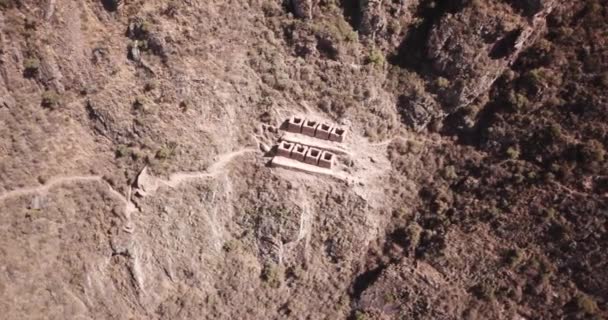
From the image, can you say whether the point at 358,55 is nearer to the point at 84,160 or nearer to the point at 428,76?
the point at 428,76

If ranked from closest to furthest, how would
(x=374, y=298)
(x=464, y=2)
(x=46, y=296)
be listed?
1. (x=46, y=296)
2. (x=374, y=298)
3. (x=464, y=2)

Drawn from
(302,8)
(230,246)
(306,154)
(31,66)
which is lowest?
(230,246)

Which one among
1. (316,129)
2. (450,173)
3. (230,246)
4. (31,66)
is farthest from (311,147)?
(31,66)

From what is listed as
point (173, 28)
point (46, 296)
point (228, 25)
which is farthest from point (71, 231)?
point (228, 25)

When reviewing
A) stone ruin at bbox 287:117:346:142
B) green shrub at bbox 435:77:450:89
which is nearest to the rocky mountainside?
green shrub at bbox 435:77:450:89

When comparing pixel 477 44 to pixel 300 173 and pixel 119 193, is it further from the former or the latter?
pixel 119 193

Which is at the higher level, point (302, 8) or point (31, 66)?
point (302, 8)

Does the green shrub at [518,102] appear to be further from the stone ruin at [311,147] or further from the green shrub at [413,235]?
the stone ruin at [311,147]
